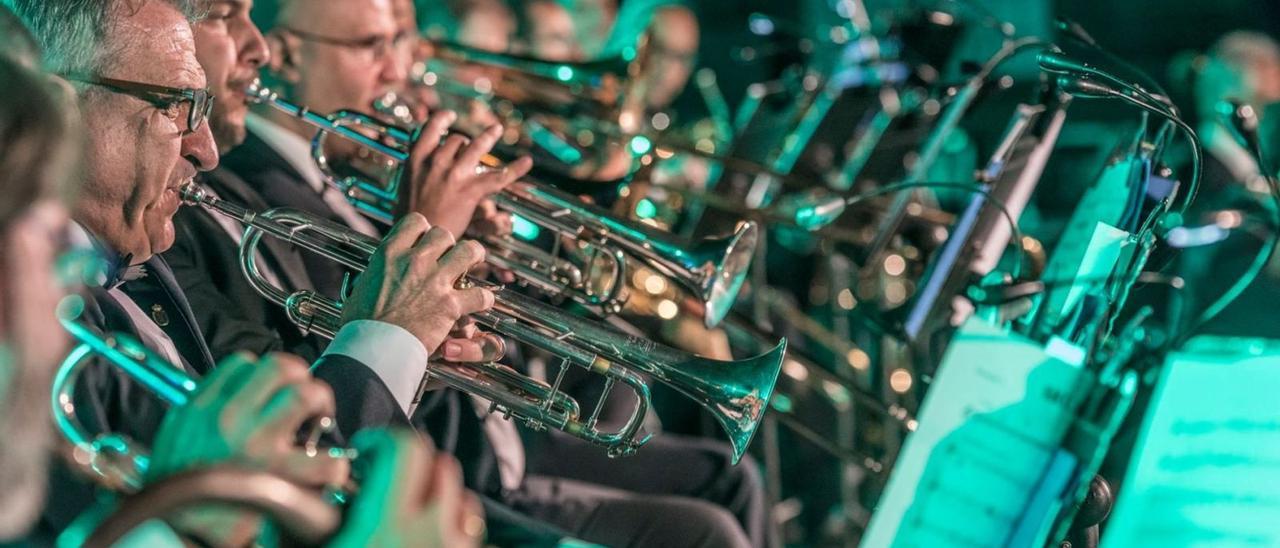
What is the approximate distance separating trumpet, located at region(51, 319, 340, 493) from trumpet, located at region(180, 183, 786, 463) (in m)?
0.86

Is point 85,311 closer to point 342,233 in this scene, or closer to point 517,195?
point 342,233

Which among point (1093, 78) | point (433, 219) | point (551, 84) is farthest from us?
point (551, 84)

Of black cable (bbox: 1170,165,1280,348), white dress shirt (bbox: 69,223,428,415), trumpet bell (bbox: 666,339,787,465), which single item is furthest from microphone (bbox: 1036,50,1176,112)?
white dress shirt (bbox: 69,223,428,415)

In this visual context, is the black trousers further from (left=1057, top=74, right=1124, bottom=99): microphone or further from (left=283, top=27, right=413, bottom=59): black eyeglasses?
(left=1057, top=74, right=1124, bottom=99): microphone

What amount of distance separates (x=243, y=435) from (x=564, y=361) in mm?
1157

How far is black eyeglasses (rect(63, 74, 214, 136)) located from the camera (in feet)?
6.30

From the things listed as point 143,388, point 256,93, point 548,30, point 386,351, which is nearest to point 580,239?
point 256,93

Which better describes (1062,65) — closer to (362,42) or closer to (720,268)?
(720,268)

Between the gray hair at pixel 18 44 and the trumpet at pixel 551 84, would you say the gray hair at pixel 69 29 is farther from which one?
the trumpet at pixel 551 84

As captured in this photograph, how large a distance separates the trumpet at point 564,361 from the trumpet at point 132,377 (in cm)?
86

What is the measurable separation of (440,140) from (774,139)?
5.46 feet

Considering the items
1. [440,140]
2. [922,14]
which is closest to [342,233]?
[440,140]

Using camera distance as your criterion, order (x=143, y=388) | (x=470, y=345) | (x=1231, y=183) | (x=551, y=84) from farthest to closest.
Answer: (x=1231, y=183), (x=551, y=84), (x=470, y=345), (x=143, y=388)

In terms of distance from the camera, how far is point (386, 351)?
188 centimetres
